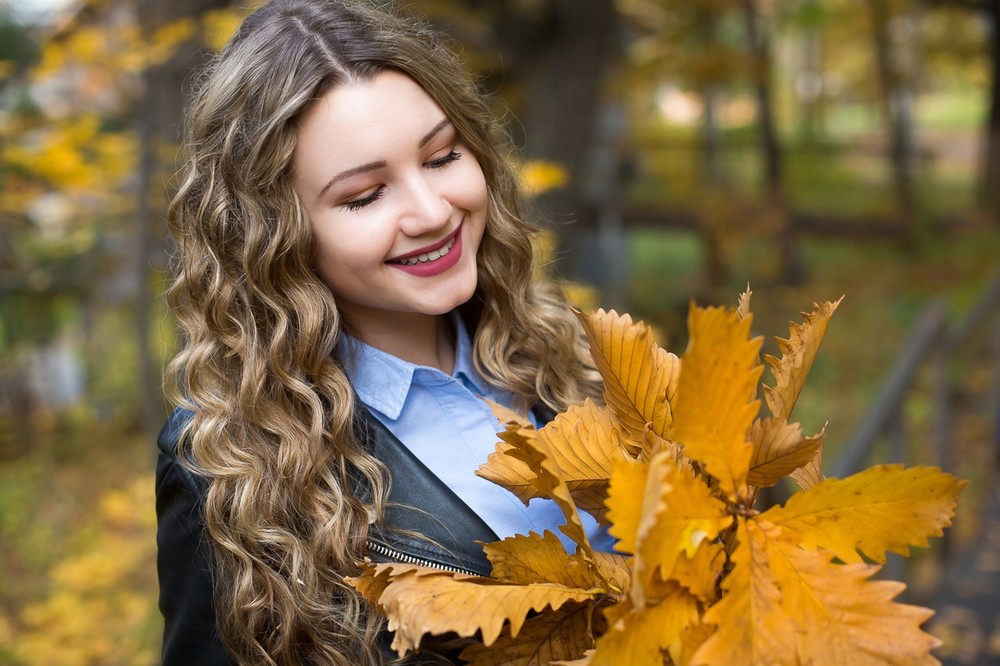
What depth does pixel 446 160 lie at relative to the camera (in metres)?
1.50

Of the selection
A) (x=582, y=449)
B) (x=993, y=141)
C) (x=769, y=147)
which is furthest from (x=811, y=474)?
(x=993, y=141)

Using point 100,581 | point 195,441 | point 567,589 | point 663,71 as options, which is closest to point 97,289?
point 100,581

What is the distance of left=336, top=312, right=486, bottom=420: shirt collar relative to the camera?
1602mm

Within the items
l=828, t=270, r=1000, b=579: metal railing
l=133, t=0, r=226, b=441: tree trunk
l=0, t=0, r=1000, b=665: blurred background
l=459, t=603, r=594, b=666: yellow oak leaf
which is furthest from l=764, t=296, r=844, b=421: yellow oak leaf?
l=133, t=0, r=226, b=441: tree trunk

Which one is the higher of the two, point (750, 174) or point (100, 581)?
point (750, 174)

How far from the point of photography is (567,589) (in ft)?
3.62

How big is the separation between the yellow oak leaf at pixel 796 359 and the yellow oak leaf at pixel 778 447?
0.16 feet

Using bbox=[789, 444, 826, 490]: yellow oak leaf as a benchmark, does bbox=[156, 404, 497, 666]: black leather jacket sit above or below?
below

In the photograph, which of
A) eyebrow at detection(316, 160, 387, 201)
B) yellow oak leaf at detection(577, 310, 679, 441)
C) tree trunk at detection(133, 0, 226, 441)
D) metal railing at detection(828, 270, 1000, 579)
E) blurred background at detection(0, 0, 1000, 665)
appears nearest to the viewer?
yellow oak leaf at detection(577, 310, 679, 441)

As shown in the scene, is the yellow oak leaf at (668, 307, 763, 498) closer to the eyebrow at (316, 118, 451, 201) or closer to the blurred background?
the eyebrow at (316, 118, 451, 201)

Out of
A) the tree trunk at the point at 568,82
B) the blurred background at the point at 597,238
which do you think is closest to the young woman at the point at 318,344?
the blurred background at the point at 597,238

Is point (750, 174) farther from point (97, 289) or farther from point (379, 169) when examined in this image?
point (379, 169)

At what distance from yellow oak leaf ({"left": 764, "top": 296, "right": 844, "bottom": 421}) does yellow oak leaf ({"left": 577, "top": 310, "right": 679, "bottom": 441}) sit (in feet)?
0.45

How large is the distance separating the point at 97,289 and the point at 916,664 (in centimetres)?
857
